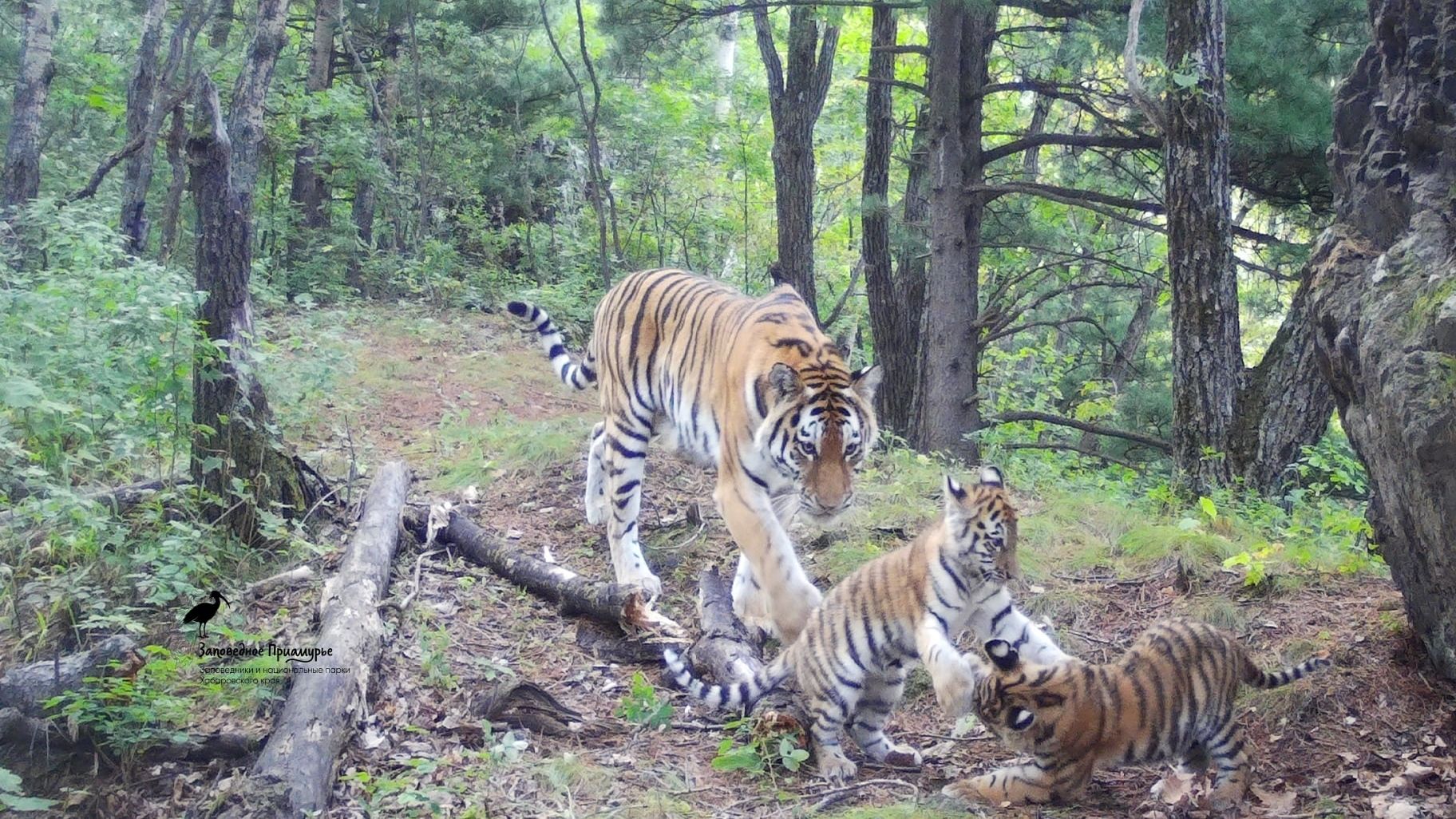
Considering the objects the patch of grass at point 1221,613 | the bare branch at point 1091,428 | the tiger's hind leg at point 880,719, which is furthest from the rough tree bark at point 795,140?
the tiger's hind leg at point 880,719

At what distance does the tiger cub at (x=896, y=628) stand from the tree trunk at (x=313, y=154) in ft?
46.7

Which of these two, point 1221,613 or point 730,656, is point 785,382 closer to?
point 730,656

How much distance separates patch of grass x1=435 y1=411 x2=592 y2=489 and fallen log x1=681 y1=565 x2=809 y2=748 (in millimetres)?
2809

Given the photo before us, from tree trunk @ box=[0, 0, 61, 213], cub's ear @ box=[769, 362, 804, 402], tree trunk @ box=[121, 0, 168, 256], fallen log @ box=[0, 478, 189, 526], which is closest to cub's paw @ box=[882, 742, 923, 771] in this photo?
cub's ear @ box=[769, 362, 804, 402]

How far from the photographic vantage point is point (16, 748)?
433 centimetres

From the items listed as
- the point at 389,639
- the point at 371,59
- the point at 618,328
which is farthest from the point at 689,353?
the point at 371,59

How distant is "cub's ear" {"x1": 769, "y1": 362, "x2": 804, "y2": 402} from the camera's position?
569cm

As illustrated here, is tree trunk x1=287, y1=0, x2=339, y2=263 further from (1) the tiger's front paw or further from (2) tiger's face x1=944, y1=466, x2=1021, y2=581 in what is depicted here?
(1) the tiger's front paw

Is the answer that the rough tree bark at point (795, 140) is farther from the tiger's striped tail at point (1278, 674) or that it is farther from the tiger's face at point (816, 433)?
the tiger's striped tail at point (1278, 674)

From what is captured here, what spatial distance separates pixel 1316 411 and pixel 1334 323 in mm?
4160

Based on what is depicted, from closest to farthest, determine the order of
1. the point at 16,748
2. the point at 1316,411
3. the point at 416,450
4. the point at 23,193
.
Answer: the point at 16,748, the point at 1316,411, the point at 416,450, the point at 23,193

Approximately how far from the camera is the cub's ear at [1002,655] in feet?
14.2

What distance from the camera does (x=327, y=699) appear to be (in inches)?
178

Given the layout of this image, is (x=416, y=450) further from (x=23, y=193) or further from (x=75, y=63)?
(x=75, y=63)
